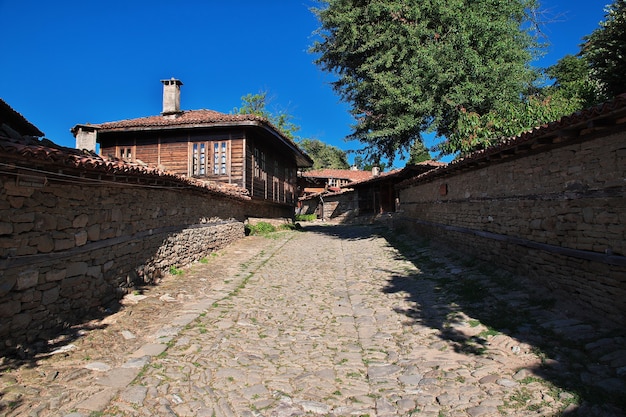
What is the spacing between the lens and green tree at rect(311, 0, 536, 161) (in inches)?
516

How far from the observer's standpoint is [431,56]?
516 inches

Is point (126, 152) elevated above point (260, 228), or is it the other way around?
point (126, 152)

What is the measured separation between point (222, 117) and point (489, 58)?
10360 mm

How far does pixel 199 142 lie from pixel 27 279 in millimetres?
12086

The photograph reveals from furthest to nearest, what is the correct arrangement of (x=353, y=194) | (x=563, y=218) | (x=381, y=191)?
(x=353, y=194)
(x=381, y=191)
(x=563, y=218)

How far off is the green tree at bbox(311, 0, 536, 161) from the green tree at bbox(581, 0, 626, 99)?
2.47 meters

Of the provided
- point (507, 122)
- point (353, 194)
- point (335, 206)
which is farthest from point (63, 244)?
point (335, 206)

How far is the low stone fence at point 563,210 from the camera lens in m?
4.36

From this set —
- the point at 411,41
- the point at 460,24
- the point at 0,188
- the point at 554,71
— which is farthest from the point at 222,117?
the point at 554,71

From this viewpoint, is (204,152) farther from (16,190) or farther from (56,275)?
(16,190)

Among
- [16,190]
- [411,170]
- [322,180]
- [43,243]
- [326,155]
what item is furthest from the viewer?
[326,155]

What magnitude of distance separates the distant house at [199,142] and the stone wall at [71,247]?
6.79 meters

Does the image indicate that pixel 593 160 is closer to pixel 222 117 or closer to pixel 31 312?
pixel 31 312

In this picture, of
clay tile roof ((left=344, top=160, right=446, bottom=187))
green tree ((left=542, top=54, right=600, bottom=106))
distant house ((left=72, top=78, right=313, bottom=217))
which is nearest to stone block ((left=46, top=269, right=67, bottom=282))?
distant house ((left=72, top=78, right=313, bottom=217))
